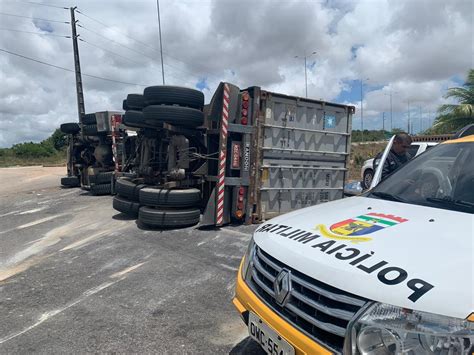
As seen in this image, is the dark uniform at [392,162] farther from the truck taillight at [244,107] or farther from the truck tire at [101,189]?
the truck tire at [101,189]

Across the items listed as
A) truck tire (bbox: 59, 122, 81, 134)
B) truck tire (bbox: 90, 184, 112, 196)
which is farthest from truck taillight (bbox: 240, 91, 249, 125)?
truck tire (bbox: 59, 122, 81, 134)

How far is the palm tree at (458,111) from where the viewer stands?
1471 centimetres

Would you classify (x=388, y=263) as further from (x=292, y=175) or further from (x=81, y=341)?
(x=292, y=175)

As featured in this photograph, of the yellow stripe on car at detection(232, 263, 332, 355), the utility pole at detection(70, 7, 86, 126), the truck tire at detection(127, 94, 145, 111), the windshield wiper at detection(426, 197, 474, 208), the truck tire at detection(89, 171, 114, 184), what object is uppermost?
the utility pole at detection(70, 7, 86, 126)

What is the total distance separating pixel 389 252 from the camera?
5.76 ft

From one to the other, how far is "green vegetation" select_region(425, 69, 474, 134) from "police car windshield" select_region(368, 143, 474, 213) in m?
14.1

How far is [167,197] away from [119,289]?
267cm

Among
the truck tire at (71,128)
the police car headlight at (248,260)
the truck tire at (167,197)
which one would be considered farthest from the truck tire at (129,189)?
the truck tire at (71,128)

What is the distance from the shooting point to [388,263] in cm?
168

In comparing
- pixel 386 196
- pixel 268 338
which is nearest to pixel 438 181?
pixel 386 196

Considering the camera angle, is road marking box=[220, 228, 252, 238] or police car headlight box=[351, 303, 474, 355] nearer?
police car headlight box=[351, 303, 474, 355]

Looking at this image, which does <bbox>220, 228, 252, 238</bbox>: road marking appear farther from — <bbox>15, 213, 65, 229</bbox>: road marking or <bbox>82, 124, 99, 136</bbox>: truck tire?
<bbox>82, 124, 99, 136</bbox>: truck tire

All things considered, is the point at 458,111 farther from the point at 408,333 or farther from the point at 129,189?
the point at 408,333

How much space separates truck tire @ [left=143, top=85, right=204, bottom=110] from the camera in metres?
6.62
